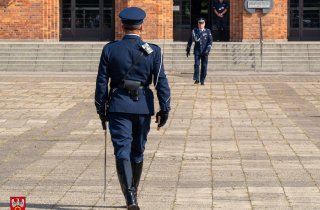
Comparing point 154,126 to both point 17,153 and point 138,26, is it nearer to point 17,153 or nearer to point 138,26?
point 17,153

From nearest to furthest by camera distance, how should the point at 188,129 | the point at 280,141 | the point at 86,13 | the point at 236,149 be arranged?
the point at 236,149, the point at 280,141, the point at 188,129, the point at 86,13

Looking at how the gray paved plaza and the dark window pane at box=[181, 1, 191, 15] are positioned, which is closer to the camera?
the gray paved plaza

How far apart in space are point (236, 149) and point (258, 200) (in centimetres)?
231

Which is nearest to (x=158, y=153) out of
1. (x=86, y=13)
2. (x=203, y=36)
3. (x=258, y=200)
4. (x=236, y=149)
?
(x=236, y=149)

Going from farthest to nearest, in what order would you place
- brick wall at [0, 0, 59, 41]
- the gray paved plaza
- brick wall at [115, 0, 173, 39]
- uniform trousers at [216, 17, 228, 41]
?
uniform trousers at [216, 17, 228, 41] < brick wall at [0, 0, 59, 41] < brick wall at [115, 0, 173, 39] < the gray paved plaza

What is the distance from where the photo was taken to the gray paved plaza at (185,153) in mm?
4965

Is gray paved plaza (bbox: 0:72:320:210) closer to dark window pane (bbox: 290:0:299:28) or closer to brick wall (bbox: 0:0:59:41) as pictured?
brick wall (bbox: 0:0:59:41)

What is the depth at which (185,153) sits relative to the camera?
22.7 ft

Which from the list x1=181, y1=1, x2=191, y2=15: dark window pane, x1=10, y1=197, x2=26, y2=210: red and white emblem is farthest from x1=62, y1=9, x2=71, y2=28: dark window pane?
x1=10, y1=197, x2=26, y2=210: red and white emblem

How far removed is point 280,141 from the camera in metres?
7.63

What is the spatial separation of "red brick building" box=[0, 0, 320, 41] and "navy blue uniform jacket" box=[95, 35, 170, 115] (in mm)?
19539

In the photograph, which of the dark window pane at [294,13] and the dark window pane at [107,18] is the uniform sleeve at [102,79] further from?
the dark window pane at [294,13]

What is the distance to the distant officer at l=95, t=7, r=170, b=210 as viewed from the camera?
4496 millimetres

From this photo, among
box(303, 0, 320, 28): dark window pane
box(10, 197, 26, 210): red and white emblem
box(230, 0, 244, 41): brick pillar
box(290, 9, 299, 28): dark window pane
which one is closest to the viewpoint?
box(10, 197, 26, 210): red and white emblem
